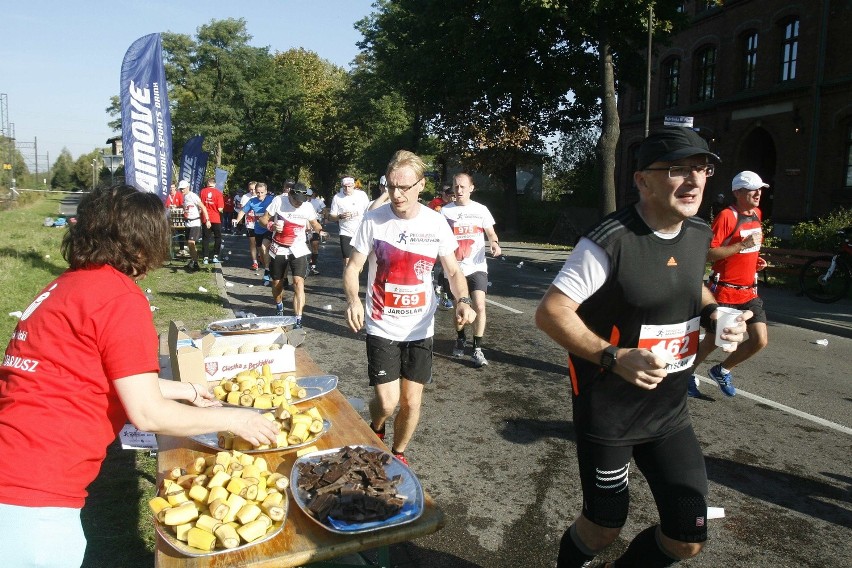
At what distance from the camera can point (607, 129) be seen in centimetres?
2033

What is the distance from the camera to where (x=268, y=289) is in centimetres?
1353

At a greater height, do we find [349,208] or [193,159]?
[193,159]

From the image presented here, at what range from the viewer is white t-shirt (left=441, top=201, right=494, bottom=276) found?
27.3 feet

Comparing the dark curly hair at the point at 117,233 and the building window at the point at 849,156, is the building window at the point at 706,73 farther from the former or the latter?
the dark curly hair at the point at 117,233

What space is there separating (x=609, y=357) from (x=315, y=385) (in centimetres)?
172

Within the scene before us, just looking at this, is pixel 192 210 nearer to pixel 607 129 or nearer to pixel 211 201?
pixel 211 201

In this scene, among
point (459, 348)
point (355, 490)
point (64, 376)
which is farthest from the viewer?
point (459, 348)

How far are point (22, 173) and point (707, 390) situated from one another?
353 feet

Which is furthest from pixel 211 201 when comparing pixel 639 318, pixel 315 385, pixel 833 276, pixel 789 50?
pixel 789 50

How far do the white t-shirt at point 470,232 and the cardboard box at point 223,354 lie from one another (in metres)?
4.56

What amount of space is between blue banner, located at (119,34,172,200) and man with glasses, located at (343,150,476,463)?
7214 mm

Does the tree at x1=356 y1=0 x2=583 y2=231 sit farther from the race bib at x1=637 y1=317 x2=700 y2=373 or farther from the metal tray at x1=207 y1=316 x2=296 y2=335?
the race bib at x1=637 y1=317 x2=700 y2=373

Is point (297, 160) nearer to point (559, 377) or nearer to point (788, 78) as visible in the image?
point (788, 78)

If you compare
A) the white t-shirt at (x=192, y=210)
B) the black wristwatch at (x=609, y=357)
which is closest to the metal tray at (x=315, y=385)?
the black wristwatch at (x=609, y=357)
